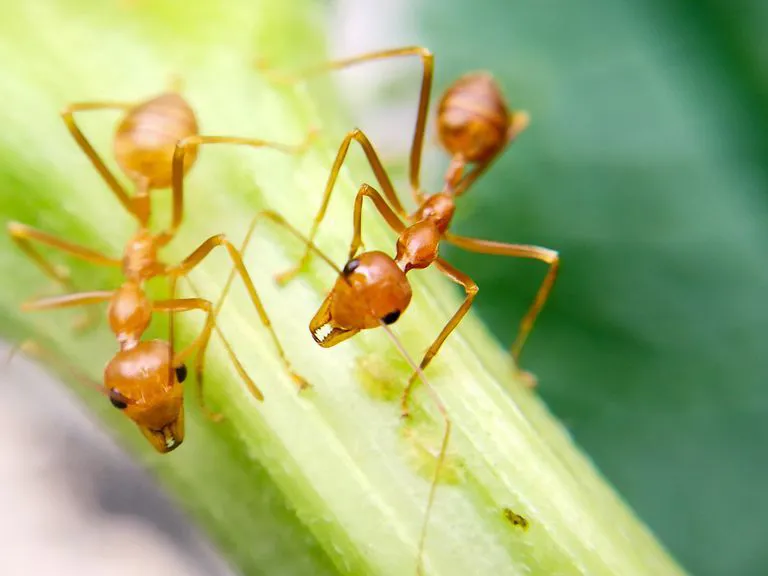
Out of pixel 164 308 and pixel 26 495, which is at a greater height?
pixel 26 495

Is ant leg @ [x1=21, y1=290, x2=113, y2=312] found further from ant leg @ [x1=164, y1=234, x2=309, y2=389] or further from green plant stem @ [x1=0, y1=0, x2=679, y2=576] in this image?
ant leg @ [x1=164, y1=234, x2=309, y2=389]

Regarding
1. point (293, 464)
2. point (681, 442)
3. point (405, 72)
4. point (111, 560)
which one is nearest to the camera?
point (293, 464)

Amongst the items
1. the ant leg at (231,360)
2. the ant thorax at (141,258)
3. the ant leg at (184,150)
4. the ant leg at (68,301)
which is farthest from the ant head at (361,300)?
the ant leg at (68,301)

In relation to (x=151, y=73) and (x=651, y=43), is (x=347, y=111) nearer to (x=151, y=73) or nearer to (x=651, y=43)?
(x=151, y=73)

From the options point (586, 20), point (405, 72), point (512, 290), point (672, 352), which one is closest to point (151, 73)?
point (405, 72)

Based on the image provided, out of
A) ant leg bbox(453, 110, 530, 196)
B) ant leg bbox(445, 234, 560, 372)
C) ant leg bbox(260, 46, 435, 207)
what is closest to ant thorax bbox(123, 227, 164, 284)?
ant leg bbox(260, 46, 435, 207)

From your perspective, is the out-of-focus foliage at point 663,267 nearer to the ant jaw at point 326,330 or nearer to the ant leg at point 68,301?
the ant jaw at point 326,330

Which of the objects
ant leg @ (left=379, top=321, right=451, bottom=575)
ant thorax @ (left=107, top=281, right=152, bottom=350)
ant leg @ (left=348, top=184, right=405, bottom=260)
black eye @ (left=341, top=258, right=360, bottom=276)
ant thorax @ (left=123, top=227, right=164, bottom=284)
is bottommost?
ant leg @ (left=379, top=321, right=451, bottom=575)
